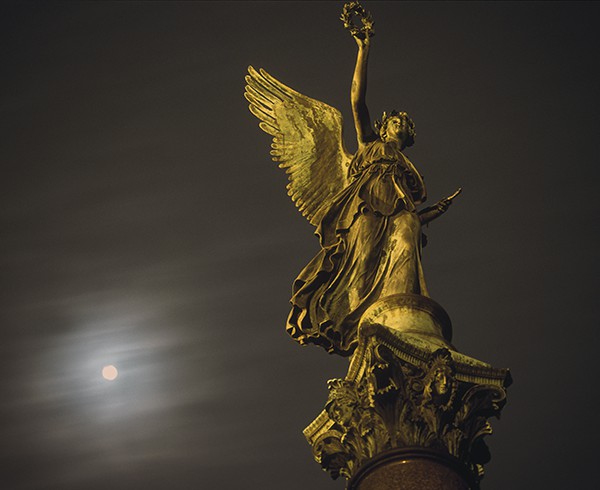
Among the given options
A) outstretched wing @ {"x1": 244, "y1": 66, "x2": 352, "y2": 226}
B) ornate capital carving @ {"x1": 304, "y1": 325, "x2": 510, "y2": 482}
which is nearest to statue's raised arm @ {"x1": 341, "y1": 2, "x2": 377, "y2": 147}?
outstretched wing @ {"x1": 244, "y1": 66, "x2": 352, "y2": 226}

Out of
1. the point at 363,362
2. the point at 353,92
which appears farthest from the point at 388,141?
the point at 363,362

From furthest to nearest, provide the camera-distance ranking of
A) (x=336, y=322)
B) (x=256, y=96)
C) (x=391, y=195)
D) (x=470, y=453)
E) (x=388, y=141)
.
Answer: (x=256, y=96) < (x=388, y=141) < (x=391, y=195) < (x=336, y=322) < (x=470, y=453)

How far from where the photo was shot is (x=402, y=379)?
8.63 meters

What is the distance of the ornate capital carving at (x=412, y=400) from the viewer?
843 centimetres

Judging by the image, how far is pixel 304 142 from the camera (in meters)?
13.5

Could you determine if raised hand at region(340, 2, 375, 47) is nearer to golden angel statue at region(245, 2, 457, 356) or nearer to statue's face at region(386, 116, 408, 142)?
golden angel statue at region(245, 2, 457, 356)

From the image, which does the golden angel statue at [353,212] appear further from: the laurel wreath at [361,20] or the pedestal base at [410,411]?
the pedestal base at [410,411]

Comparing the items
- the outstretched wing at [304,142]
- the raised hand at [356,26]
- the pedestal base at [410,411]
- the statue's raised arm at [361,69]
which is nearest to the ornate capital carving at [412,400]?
the pedestal base at [410,411]

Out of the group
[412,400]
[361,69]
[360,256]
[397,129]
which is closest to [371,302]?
[360,256]

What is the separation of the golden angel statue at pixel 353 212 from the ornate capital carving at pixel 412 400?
59.1 inches

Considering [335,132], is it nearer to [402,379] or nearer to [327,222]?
[327,222]

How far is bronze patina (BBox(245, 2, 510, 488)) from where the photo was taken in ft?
28.0

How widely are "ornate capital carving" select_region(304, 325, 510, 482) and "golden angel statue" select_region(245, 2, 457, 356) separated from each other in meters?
1.50

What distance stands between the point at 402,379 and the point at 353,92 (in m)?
4.33
